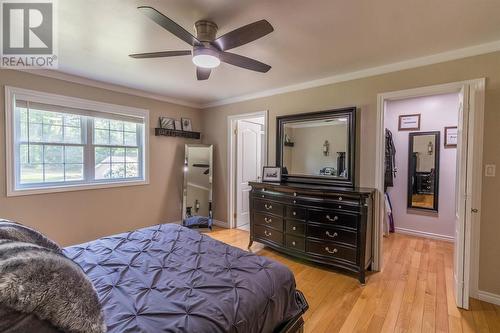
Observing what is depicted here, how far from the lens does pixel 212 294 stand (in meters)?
1.24

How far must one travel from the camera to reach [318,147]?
3.31 meters

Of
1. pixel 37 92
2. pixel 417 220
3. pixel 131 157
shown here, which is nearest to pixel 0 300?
pixel 37 92

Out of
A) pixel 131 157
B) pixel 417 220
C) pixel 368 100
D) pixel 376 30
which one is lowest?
pixel 417 220

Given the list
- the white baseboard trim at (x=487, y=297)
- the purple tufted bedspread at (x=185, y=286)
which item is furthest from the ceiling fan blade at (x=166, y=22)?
the white baseboard trim at (x=487, y=297)

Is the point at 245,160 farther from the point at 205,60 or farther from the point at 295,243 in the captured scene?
the point at 205,60

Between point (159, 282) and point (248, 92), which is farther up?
point (248, 92)

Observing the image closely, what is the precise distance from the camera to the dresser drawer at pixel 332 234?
257 cm

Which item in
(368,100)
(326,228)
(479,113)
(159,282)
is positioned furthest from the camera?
(368,100)

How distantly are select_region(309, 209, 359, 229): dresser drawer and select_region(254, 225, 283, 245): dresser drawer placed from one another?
0.57m

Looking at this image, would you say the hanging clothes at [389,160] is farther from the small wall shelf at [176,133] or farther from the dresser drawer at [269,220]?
the small wall shelf at [176,133]

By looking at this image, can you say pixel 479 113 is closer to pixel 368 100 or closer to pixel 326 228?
pixel 368 100

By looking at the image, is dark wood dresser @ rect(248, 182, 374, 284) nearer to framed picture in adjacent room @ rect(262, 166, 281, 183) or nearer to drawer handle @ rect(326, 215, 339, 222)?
drawer handle @ rect(326, 215, 339, 222)

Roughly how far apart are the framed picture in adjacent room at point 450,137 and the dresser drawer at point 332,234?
263 cm

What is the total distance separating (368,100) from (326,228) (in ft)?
5.40
